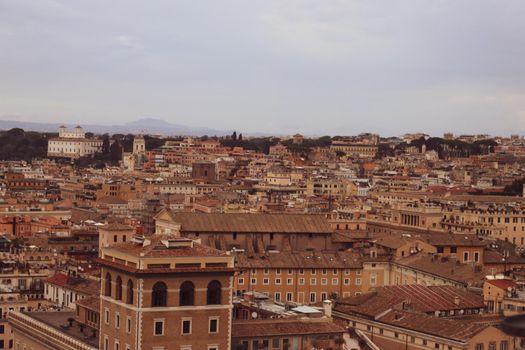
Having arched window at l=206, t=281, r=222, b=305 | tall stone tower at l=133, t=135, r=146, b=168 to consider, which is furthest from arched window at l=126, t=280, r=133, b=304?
tall stone tower at l=133, t=135, r=146, b=168

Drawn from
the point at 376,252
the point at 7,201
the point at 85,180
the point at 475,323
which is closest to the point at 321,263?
the point at 376,252

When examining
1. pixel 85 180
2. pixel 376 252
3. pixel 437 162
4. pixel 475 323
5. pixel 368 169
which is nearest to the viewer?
pixel 475 323

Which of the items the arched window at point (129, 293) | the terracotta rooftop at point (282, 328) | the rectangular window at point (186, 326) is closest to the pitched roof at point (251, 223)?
the terracotta rooftop at point (282, 328)

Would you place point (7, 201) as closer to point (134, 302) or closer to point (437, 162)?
point (134, 302)

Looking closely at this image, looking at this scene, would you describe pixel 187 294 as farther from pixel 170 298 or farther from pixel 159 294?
pixel 159 294

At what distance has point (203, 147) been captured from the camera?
19525 centimetres

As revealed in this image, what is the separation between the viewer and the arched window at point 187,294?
33.5m

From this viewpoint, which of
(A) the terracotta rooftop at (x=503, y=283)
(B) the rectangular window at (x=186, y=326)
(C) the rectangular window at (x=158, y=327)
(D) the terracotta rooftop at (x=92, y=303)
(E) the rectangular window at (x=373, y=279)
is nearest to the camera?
(C) the rectangular window at (x=158, y=327)

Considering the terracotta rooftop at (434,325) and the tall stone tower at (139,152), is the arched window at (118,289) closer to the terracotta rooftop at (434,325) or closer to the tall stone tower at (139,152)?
the terracotta rooftop at (434,325)

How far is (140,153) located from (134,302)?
5957 inches

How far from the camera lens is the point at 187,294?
110 feet

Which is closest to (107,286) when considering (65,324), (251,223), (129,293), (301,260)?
(129,293)

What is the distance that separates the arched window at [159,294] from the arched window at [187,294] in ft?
1.58

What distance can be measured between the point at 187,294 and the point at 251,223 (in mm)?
30181
